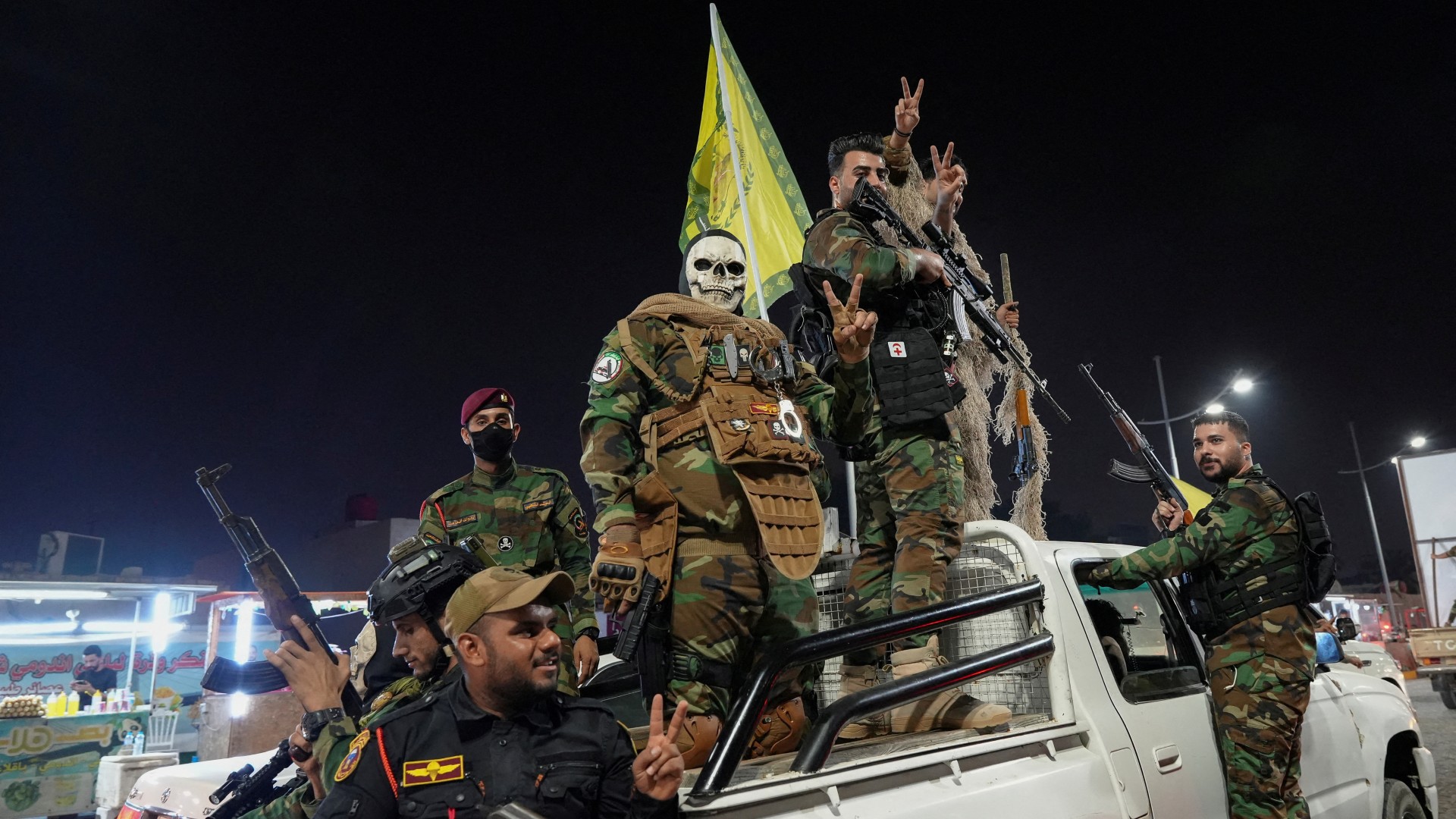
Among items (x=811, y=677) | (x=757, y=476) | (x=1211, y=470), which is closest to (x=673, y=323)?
(x=757, y=476)

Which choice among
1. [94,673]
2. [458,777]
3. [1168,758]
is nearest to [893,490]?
[1168,758]

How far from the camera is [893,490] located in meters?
3.33

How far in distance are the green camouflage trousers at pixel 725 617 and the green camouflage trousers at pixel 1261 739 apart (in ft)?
5.58

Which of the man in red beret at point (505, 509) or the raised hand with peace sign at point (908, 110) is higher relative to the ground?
the raised hand with peace sign at point (908, 110)

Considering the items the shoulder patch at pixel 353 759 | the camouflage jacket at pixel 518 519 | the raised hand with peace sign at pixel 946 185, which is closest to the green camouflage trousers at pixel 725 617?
the shoulder patch at pixel 353 759

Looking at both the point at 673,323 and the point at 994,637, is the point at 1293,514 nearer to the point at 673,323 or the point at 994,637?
the point at 994,637

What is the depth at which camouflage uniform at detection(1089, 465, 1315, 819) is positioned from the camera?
3.08 m

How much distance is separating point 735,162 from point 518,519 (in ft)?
19.4

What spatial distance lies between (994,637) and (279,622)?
101 inches

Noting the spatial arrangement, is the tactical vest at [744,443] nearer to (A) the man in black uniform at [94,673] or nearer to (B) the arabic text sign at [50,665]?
(A) the man in black uniform at [94,673]

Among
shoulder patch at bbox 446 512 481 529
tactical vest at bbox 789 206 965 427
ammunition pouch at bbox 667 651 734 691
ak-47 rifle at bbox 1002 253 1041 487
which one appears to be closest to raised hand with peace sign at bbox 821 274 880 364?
tactical vest at bbox 789 206 965 427

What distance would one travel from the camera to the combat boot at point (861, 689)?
113 inches

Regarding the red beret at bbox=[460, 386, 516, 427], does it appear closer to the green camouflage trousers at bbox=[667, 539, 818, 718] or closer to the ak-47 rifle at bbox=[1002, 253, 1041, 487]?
the green camouflage trousers at bbox=[667, 539, 818, 718]

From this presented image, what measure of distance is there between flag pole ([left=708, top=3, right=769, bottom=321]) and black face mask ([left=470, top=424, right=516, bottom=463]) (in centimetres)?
417
